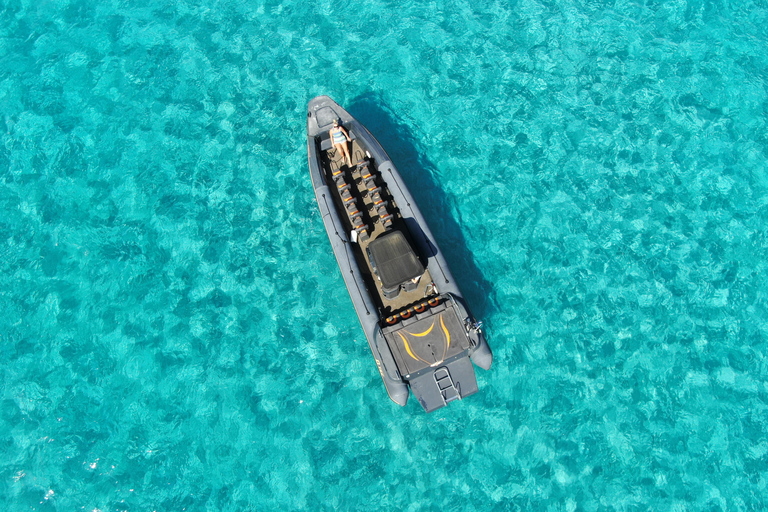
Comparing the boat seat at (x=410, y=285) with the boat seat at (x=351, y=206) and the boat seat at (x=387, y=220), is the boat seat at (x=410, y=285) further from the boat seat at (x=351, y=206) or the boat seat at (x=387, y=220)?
the boat seat at (x=351, y=206)

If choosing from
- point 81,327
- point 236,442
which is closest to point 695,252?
point 236,442

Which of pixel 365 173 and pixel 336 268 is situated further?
pixel 336 268

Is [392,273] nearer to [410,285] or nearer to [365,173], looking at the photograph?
[410,285]

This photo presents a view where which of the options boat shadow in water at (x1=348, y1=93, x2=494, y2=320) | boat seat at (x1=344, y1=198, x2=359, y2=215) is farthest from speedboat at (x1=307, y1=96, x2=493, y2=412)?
boat shadow in water at (x1=348, y1=93, x2=494, y2=320)

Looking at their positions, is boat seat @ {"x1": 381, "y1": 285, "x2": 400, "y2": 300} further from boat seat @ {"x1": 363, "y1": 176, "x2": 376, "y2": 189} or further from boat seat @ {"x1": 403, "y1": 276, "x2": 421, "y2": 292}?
boat seat @ {"x1": 363, "y1": 176, "x2": 376, "y2": 189}

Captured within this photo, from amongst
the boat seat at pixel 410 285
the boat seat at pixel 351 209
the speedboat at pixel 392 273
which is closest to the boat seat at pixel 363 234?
the speedboat at pixel 392 273

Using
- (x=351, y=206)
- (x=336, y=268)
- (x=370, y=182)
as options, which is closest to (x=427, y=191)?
(x=370, y=182)
